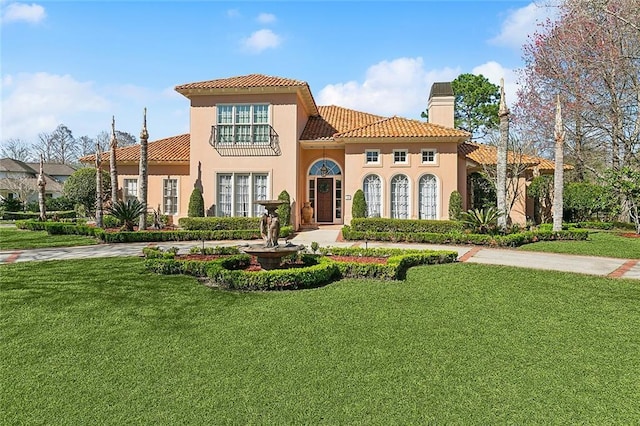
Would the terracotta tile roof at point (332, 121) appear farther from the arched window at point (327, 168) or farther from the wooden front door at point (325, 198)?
the wooden front door at point (325, 198)

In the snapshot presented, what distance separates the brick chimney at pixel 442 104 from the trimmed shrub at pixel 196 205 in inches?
572

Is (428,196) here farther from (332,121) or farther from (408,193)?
(332,121)

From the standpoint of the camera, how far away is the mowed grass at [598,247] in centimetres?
1154

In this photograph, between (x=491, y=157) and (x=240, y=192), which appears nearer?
(x=240, y=192)

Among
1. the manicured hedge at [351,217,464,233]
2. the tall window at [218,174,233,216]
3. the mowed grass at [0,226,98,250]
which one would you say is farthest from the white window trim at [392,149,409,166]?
the mowed grass at [0,226,98,250]

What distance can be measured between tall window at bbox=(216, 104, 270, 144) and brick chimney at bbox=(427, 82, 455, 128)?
10.6 meters

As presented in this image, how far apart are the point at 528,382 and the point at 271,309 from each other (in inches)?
150

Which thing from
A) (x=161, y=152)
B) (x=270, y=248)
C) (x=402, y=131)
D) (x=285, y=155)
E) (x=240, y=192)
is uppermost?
(x=402, y=131)

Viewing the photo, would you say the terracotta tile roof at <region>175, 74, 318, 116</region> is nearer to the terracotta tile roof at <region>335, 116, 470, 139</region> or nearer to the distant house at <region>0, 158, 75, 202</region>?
the terracotta tile roof at <region>335, 116, 470, 139</region>

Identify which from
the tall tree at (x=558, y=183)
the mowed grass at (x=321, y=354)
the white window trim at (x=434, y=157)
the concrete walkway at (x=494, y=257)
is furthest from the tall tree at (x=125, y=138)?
the mowed grass at (x=321, y=354)

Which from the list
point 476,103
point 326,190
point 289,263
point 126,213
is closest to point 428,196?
point 326,190

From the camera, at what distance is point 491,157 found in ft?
68.3

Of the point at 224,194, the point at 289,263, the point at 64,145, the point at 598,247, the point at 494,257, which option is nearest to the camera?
the point at 289,263

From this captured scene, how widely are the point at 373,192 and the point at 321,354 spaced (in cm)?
1438
